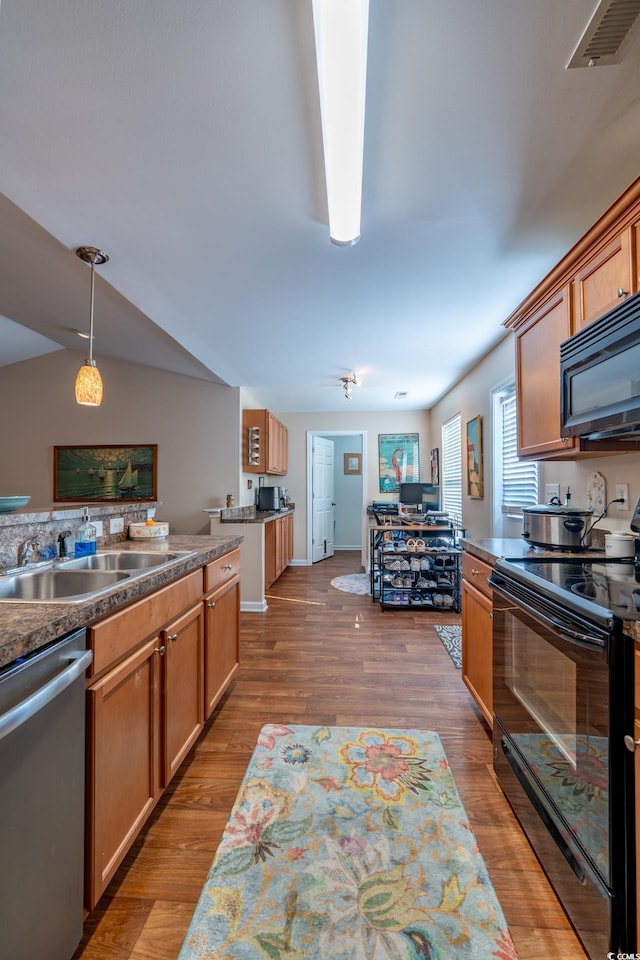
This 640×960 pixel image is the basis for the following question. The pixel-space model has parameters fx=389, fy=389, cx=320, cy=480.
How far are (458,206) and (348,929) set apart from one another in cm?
258

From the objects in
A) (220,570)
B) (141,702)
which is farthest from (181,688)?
(220,570)

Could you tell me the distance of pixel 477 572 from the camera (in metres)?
1.96

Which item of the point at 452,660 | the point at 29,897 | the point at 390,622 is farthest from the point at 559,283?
the point at 390,622

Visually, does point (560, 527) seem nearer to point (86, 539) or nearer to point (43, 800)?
point (43, 800)

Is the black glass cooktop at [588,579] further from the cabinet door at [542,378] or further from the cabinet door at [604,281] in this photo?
the cabinet door at [604,281]

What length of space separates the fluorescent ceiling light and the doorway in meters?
4.84

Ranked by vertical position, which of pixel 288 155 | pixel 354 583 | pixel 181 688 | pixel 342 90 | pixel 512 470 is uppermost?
pixel 288 155

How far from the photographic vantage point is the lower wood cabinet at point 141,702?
1.05 meters

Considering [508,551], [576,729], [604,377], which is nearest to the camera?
[576,729]

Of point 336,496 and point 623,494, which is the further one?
point 336,496

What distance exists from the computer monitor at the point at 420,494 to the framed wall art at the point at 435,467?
3.2 inches

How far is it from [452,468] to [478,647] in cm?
323

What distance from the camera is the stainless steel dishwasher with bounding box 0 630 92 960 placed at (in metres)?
0.76

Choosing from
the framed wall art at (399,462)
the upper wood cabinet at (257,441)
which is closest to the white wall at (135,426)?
the upper wood cabinet at (257,441)
